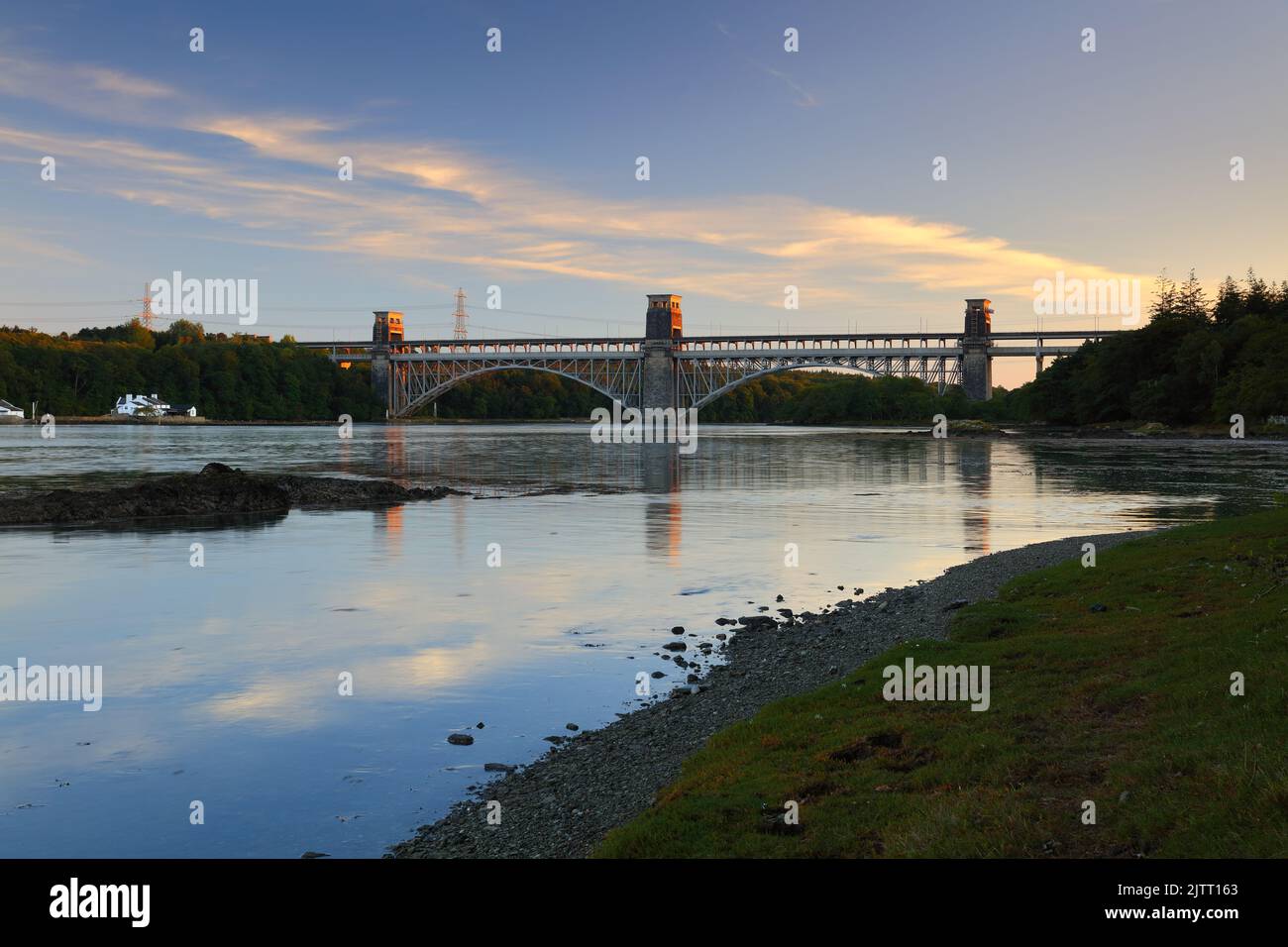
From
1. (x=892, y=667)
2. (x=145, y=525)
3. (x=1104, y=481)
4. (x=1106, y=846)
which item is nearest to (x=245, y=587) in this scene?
(x=145, y=525)

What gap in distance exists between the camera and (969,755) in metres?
9.00

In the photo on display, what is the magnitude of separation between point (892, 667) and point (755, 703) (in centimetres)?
170

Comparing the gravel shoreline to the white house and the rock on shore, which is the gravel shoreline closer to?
the rock on shore

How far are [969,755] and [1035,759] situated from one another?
0.56 m

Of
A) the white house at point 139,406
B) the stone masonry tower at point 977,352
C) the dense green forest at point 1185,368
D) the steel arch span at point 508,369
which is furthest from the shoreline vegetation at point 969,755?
the white house at point 139,406

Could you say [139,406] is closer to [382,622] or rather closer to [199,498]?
[199,498]

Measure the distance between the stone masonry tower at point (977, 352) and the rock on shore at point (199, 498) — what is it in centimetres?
11875

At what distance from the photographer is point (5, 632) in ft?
61.3

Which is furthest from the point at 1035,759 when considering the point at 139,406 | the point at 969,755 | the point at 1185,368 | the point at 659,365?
the point at 139,406

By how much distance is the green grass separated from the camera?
282 inches

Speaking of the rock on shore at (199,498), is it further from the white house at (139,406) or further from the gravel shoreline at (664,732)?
the white house at (139,406)

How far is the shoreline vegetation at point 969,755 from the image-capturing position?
7.31 m

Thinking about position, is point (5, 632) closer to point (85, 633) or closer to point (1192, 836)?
point (85, 633)
